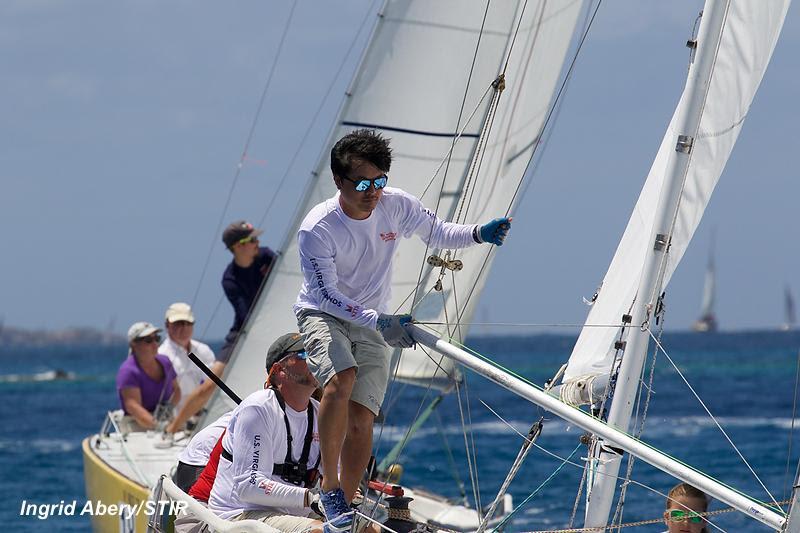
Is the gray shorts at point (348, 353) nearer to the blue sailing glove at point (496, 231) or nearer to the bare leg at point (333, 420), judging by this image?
the bare leg at point (333, 420)

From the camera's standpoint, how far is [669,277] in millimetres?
6648

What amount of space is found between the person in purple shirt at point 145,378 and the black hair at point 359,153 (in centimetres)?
631

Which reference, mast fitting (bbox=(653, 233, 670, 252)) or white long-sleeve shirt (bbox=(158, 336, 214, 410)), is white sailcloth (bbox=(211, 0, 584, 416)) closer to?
white long-sleeve shirt (bbox=(158, 336, 214, 410))

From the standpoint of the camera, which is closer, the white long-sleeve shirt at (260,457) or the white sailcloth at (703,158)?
the white long-sleeve shirt at (260,457)

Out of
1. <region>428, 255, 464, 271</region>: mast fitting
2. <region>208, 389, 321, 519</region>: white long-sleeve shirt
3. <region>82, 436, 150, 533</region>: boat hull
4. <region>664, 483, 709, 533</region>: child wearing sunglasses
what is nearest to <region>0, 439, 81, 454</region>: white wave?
Answer: <region>82, 436, 150, 533</region>: boat hull

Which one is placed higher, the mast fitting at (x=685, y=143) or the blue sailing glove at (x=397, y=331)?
the mast fitting at (x=685, y=143)

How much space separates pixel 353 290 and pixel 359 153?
67cm

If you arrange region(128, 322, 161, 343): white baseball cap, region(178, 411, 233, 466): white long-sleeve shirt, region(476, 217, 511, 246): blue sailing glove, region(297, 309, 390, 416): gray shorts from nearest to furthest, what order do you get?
1. region(297, 309, 390, 416): gray shorts
2. region(476, 217, 511, 246): blue sailing glove
3. region(178, 411, 233, 466): white long-sleeve shirt
4. region(128, 322, 161, 343): white baseball cap

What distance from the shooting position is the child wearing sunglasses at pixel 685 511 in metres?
6.22

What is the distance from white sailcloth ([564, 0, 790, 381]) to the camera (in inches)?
260

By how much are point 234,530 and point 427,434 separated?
23379 millimetres

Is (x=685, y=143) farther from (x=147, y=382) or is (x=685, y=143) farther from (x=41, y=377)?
(x=41, y=377)

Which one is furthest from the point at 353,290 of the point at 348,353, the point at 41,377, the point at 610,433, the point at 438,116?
the point at 41,377

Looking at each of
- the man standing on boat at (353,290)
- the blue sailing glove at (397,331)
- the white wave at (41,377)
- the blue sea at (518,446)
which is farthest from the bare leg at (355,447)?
the white wave at (41,377)
